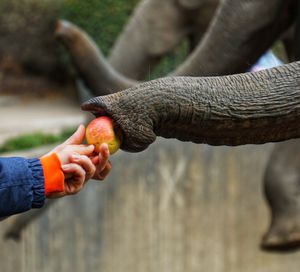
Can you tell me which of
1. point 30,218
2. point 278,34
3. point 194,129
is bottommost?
point 194,129

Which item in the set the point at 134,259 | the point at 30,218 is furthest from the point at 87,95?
the point at 134,259

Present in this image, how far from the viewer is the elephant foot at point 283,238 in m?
2.27

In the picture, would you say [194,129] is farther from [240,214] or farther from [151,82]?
[240,214]

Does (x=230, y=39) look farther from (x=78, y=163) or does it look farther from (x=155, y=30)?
(x=78, y=163)

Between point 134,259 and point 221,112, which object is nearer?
point 221,112

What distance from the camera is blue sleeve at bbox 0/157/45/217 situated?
1.27 m

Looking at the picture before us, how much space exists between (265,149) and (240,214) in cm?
25

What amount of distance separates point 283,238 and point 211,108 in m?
0.98

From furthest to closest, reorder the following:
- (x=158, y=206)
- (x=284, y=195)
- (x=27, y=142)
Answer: (x=27, y=142) < (x=158, y=206) < (x=284, y=195)

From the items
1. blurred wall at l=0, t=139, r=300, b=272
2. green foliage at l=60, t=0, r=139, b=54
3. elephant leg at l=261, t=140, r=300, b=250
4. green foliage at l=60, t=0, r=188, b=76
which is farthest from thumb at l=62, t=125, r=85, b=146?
green foliage at l=60, t=0, r=139, b=54

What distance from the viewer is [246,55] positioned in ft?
6.84

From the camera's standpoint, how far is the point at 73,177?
132 centimetres

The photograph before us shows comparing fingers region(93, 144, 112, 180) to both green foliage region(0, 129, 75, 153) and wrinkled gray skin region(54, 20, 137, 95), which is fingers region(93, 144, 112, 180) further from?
green foliage region(0, 129, 75, 153)

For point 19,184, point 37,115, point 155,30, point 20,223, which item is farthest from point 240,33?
point 37,115
